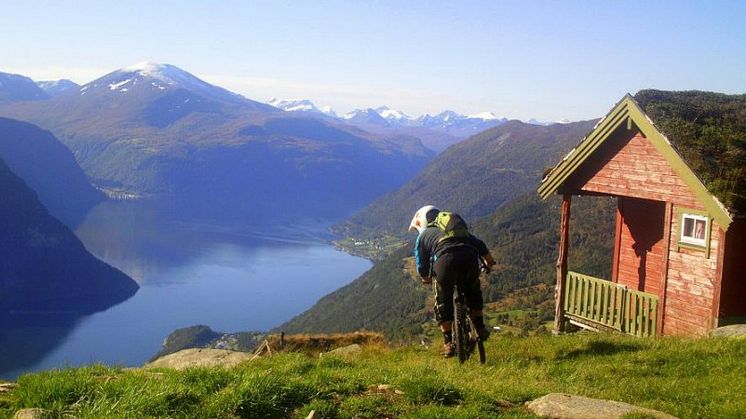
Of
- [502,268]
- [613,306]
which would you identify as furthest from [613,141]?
[502,268]

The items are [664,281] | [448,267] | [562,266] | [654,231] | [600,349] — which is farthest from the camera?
[562,266]

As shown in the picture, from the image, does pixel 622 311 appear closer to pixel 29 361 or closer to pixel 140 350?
pixel 140 350

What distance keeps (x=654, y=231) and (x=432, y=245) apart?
425 inches

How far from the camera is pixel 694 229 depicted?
15.2 meters

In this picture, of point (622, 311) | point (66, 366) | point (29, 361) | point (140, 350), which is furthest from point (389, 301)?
point (66, 366)

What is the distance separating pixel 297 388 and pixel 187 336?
454ft

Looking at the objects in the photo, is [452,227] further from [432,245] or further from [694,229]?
[694,229]

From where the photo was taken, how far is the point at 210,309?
6614 inches

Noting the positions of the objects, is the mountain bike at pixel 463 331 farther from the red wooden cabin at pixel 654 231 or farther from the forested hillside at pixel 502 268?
the forested hillside at pixel 502 268

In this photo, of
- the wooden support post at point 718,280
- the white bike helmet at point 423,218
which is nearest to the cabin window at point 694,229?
the wooden support post at point 718,280

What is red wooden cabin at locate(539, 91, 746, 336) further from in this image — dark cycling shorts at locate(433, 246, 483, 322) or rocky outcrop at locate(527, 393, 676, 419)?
rocky outcrop at locate(527, 393, 676, 419)

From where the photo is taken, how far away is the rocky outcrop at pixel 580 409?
6.05 metres

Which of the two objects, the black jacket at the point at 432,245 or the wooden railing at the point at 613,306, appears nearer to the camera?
the black jacket at the point at 432,245

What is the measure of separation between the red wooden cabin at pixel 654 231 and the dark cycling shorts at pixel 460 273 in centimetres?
695
